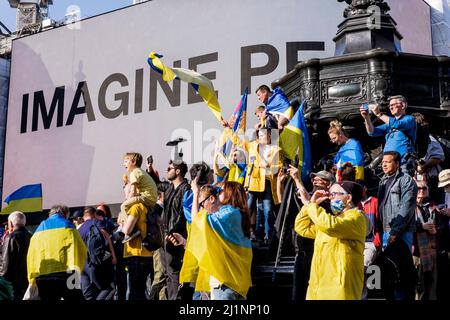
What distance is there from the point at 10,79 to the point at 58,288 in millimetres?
18134

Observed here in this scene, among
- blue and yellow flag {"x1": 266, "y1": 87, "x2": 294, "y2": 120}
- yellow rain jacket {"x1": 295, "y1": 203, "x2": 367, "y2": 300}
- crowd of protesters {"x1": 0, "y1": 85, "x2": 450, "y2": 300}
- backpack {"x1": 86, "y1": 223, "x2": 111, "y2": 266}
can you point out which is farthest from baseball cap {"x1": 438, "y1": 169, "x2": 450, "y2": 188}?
backpack {"x1": 86, "y1": 223, "x2": 111, "y2": 266}

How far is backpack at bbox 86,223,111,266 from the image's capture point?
25.7ft

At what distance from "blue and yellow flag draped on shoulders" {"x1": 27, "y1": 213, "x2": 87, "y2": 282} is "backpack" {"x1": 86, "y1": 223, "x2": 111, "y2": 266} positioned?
10.4 inches

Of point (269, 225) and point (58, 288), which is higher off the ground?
point (269, 225)

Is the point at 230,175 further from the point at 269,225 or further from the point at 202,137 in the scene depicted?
the point at 202,137

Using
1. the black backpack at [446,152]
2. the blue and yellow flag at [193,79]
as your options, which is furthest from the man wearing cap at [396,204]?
the blue and yellow flag at [193,79]

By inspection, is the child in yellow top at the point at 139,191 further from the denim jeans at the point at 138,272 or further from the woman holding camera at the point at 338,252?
the woman holding camera at the point at 338,252

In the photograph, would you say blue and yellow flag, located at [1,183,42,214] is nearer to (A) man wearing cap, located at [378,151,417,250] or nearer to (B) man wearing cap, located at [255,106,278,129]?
(B) man wearing cap, located at [255,106,278,129]

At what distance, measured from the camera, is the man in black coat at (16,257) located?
853 centimetres

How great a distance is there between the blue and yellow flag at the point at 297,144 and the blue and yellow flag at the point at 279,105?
0.47 meters

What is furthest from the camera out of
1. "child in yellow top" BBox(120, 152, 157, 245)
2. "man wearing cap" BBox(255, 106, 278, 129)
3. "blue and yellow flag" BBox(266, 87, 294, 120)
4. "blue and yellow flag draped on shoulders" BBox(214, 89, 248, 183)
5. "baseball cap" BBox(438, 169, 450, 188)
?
"blue and yellow flag draped on shoulders" BBox(214, 89, 248, 183)

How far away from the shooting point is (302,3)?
1888 centimetres

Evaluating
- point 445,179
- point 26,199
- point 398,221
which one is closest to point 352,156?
point 445,179
